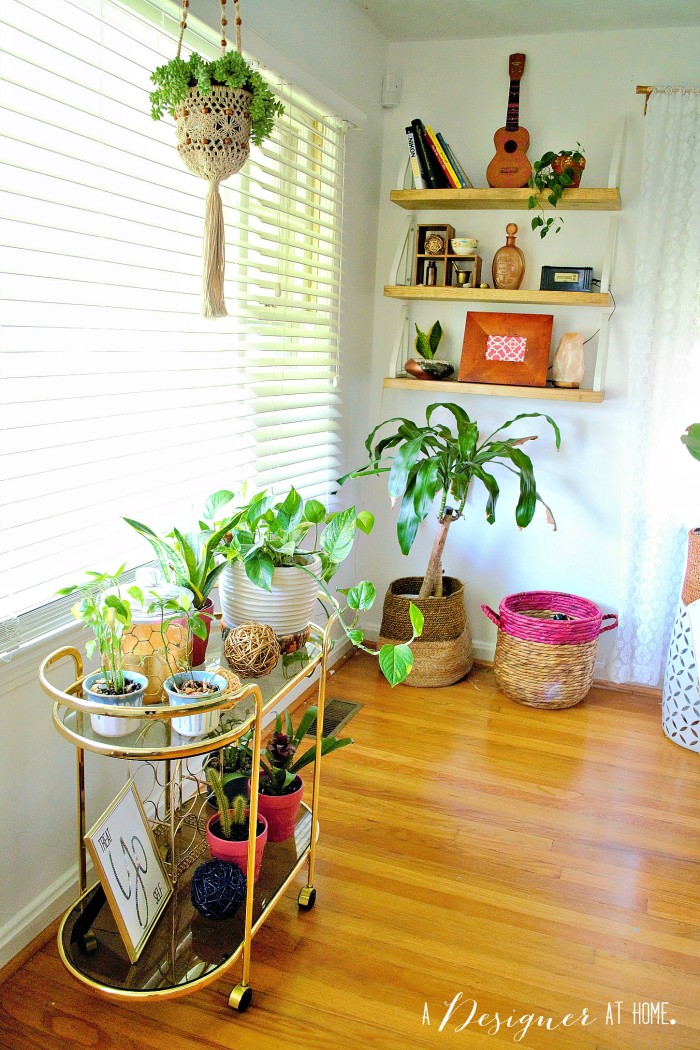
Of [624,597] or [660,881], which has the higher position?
[624,597]

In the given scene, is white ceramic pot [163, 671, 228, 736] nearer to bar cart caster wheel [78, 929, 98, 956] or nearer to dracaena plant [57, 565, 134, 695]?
dracaena plant [57, 565, 134, 695]

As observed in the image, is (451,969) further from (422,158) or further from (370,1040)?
(422,158)

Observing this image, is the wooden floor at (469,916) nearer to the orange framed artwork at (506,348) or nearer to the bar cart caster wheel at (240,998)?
the bar cart caster wheel at (240,998)

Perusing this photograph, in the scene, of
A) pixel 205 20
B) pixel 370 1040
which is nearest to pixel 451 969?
pixel 370 1040

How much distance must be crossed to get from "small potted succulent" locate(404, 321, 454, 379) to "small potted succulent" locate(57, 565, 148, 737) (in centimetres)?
198

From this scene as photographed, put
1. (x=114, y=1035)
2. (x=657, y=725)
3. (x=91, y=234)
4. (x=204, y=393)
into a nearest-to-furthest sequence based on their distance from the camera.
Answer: (x=114, y=1035), (x=91, y=234), (x=204, y=393), (x=657, y=725)

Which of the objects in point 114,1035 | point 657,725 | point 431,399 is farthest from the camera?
point 431,399

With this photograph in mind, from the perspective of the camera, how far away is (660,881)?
2117mm

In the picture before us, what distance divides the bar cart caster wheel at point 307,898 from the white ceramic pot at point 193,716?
662 mm

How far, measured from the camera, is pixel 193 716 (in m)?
1.44

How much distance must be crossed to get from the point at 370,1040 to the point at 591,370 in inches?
93.6

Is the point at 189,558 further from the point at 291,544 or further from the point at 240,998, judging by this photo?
the point at 240,998

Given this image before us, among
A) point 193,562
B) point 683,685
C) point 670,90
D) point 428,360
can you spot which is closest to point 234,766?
point 193,562

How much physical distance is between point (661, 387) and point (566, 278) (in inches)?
20.1
